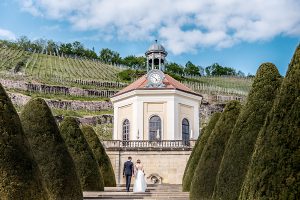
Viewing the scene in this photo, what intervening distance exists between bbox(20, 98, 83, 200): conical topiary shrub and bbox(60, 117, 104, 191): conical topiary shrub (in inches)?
211

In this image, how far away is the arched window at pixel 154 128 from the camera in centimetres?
3538

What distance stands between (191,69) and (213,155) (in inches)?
4422

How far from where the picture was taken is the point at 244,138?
36.1ft

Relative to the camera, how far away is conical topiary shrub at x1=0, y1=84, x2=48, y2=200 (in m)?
10.2

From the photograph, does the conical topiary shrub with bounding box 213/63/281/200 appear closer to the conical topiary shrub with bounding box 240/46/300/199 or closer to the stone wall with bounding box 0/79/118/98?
the conical topiary shrub with bounding box 240/46/300/199

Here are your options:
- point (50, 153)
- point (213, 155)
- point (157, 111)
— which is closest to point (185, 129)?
point (157, 111)

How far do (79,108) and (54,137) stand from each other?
60405mm

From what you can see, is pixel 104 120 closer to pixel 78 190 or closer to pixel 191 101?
pixel 191 101

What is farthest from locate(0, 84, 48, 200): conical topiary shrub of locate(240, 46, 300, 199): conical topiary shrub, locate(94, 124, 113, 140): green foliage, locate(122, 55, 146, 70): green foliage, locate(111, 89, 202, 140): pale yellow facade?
locate(122, 55, 146, 70): green foliage

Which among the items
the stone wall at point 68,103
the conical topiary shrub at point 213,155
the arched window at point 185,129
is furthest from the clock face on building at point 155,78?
the stone wall at point 68,103

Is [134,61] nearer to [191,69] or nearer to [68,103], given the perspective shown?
[191,69]

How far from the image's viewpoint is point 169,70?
119812mm

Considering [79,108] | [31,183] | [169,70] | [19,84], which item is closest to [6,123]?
[31,183]

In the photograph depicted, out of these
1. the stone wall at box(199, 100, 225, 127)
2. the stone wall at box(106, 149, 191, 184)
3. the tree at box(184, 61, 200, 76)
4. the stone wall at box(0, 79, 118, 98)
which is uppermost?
the tree at box(184, 61, 200, 76)
